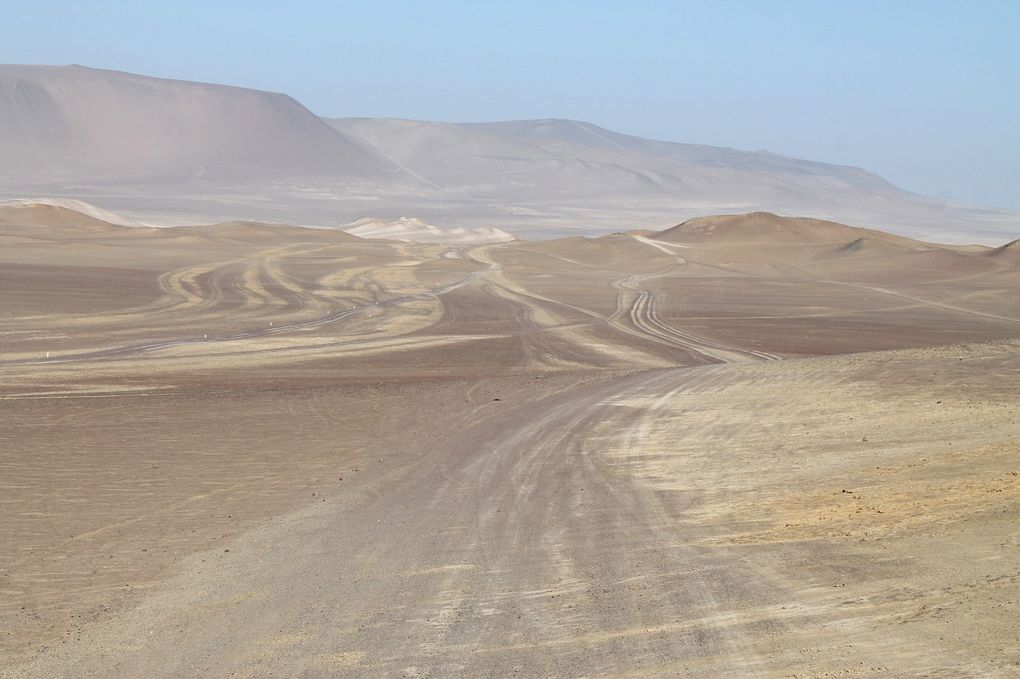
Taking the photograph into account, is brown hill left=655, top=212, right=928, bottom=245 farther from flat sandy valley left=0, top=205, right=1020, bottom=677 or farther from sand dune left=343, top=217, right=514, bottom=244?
flat sandy valley left=0, top=205, right=1020, bottom=677

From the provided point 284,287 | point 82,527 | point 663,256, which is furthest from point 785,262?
point 82,527

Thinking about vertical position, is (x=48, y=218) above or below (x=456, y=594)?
below

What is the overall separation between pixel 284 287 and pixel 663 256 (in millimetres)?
32003

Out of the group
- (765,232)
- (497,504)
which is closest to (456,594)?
(497,504)

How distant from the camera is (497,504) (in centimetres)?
1099

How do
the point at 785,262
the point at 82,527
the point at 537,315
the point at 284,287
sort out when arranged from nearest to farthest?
1. the point at 82,527
2. the point at 537,315
3. the point at 284,287
4. the point at 785,262

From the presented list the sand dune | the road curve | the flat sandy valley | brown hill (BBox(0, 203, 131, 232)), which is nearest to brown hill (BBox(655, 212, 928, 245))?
the sand dune

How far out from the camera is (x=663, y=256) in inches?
2726

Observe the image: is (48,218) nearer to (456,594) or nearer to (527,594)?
(456,594)

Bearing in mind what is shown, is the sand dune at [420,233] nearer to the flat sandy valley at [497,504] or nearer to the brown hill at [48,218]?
the brown hill at [48,218]

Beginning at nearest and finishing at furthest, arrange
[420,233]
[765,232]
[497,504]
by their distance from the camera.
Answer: [497,504], [765,232], [420,233]

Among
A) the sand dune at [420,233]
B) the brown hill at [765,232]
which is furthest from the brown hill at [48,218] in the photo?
the brown hill at [765,232]

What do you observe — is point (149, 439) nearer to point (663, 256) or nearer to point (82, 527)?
point (82, 527)

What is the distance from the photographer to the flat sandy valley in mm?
7102
